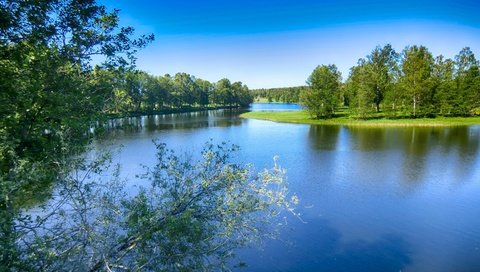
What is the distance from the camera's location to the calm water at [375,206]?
13.5 meters

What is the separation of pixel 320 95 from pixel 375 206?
179 ft

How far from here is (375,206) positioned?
1908 cm

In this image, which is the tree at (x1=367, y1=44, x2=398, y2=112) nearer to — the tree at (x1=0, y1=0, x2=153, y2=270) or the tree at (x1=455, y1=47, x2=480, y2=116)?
the tree at (x1=455, y1=47, x2=480, y2=116)

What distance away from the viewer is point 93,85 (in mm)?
11875

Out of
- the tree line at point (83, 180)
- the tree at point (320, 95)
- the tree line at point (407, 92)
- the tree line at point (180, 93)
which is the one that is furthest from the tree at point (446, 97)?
the tree line at point (83, 180)

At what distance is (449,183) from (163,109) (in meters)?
97.5

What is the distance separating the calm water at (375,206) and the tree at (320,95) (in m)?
32.8

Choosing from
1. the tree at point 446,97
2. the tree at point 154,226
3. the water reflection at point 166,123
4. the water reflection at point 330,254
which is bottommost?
the water reflection at point 330,254

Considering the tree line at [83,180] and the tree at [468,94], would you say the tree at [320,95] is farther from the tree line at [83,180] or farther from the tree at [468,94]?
the tree line at [83,180]

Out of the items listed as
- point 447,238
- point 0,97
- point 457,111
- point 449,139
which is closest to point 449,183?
point 447,238

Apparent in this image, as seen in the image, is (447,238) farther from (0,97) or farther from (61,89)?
(0,97)

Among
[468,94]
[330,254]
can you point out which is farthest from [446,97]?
[330,254]

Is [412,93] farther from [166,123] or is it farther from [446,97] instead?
[166,123]

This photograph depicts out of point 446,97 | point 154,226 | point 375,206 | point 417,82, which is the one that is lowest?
point 375,206
